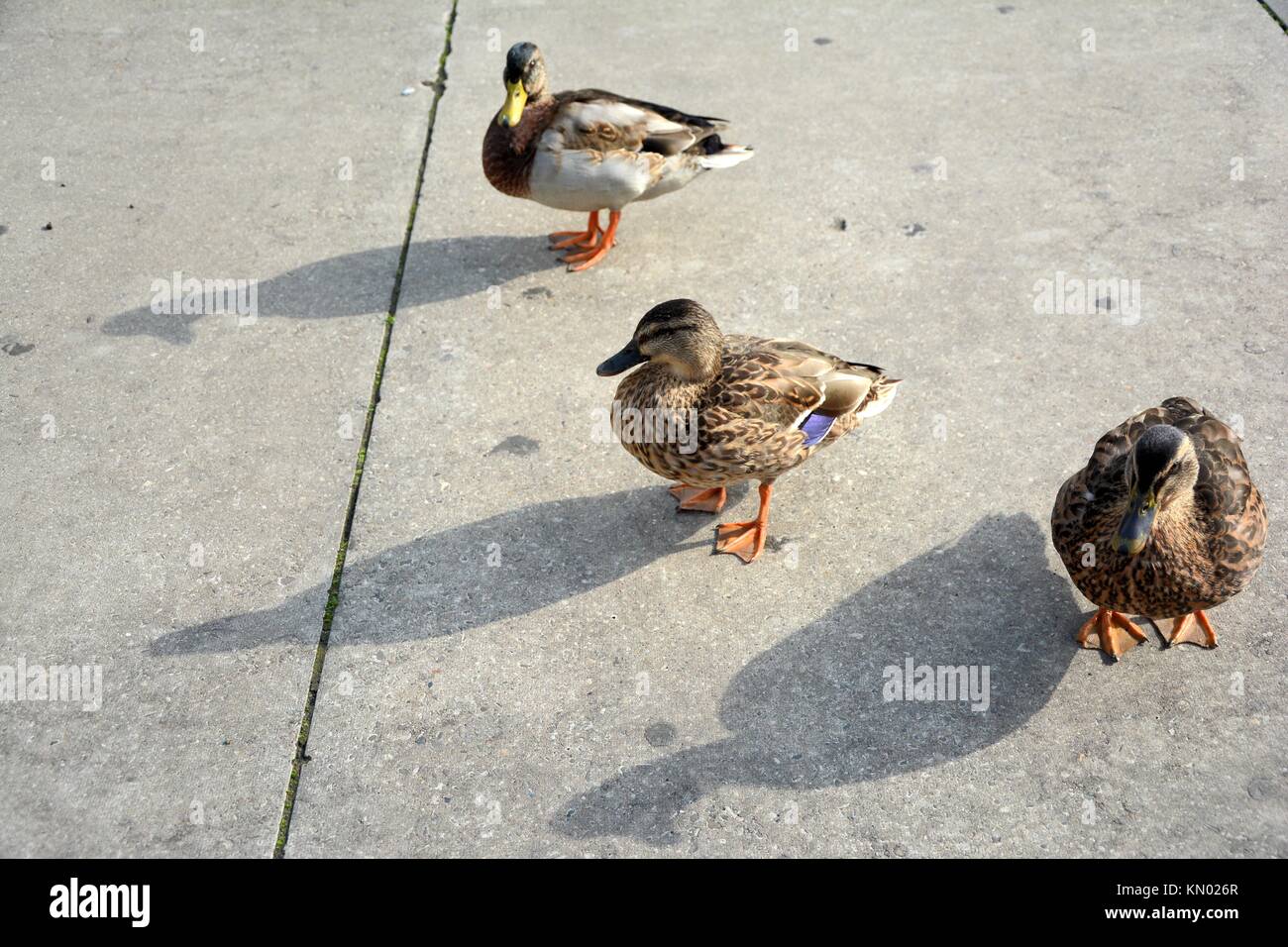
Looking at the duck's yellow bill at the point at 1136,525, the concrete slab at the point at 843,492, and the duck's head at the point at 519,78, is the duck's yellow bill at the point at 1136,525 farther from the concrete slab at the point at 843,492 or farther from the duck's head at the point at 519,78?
the duck's head at the point at 519,78

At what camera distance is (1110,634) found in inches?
152

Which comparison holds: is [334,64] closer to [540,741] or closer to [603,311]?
[603,311]

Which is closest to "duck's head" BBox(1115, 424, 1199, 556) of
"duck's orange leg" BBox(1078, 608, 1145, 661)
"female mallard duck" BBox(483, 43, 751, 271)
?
"duck's orange leg" BBox(1078, 608, 1145, 661)

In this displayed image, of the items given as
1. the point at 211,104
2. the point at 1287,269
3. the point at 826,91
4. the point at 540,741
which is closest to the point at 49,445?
the point at 540,741

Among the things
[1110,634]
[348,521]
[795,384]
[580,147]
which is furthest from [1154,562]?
[580,147]

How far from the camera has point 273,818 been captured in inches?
134

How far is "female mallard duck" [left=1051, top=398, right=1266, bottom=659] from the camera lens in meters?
3.39

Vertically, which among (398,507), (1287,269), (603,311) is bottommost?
(398,507)

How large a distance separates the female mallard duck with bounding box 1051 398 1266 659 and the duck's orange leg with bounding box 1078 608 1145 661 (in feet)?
0.41

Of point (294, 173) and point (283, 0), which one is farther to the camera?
point (283, 0)

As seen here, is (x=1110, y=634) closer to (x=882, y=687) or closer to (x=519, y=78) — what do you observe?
(x=882, y=687)

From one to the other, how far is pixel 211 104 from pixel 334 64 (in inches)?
32.2

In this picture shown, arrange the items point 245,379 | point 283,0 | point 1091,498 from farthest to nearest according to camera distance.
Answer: point 283,0, point 245,379, point 1091,498

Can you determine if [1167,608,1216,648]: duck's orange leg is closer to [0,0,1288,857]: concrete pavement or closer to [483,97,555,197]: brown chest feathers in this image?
[0,0,1288,857]: concrete pavement
